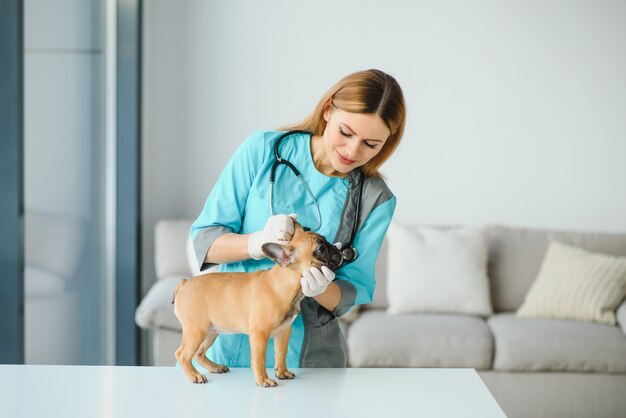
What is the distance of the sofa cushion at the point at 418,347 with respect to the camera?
10.8 ft

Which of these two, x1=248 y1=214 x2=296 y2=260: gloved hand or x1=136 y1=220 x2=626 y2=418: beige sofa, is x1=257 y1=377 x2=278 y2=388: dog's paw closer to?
x1=248 y1=214 x2=296 y2=260: gloved hand

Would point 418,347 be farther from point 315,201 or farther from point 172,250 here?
point 315,201

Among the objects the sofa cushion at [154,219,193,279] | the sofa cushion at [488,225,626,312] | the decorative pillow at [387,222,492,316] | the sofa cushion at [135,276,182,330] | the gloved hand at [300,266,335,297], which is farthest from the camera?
the sofa cushion at [154,219,193,279]

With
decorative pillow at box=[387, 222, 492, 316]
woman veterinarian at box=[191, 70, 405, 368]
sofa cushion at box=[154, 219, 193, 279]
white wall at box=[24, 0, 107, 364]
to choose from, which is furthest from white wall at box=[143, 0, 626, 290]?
woman veterinarian at box=[191, 70, 405, 368]

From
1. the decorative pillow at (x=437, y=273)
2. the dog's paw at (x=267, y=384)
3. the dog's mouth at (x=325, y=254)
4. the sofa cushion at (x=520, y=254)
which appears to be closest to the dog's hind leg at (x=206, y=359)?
the dog's paw at (x=267, y=384)

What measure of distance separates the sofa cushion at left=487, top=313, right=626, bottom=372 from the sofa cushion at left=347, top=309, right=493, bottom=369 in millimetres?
86

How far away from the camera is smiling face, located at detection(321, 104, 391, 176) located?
56.9 inches

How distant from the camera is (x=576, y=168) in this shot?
4254 millimetres

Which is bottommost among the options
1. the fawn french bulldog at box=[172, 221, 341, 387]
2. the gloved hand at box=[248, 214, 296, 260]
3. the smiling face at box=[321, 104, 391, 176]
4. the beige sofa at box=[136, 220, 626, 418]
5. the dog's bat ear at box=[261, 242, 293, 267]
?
the beige sofa at box=[136, 220, 626, 418]

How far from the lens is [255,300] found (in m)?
1.37

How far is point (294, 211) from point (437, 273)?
7.36 ft

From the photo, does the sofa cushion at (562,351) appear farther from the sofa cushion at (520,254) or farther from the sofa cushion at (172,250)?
the sofa cushion at (172,250)

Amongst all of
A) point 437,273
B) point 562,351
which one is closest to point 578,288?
point 562,351

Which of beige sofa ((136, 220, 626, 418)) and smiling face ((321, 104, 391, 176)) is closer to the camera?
smiling face ((321, 104, 391, 176))
